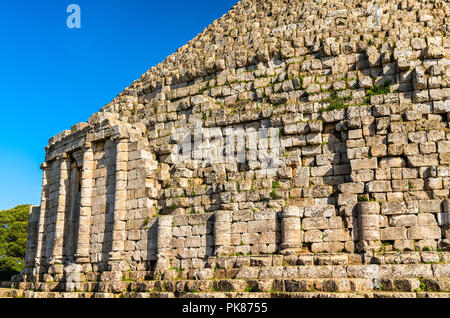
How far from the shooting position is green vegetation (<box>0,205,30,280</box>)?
150 feet

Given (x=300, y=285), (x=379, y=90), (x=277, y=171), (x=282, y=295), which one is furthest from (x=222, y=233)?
(x=379, y=90)

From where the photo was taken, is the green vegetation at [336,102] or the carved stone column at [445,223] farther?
the green vegetation at [336,102]

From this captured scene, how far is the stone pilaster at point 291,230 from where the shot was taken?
16750 millimetres

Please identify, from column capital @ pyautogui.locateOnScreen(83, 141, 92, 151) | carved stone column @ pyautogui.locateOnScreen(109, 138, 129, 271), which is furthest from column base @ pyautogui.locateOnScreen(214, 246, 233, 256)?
column capital @ pyautogui.locateOnScreen(83, 141, 92, 151)

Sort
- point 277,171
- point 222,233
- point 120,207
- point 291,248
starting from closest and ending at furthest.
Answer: point 291,248 → point 222,233 → point 277,171 → point 120,207

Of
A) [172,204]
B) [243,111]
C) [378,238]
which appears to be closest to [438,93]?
[378,238]

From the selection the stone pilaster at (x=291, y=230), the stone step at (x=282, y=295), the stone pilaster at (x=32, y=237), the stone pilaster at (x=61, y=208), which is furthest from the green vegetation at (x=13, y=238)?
Result: the stone pilaster at (x=291, y=230)

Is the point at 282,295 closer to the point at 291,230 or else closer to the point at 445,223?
the point at 291,230

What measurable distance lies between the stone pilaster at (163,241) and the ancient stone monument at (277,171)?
0.04m

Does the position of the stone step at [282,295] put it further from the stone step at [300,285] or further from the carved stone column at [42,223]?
the carved stone column at [42,223]

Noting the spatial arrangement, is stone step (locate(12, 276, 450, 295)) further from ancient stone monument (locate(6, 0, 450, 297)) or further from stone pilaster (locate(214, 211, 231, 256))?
stone pilaster (locate(214, 211, 231, 256))

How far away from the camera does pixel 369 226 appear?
1603 cm

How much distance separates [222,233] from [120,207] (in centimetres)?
500

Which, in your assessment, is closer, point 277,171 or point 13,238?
point 277,171
